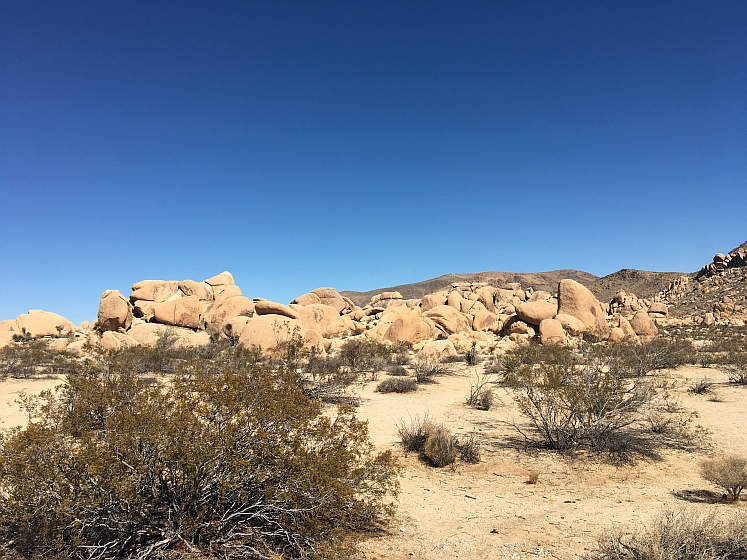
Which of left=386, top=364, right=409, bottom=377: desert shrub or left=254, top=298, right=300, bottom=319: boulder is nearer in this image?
left=386, top=364, right=409, bottom=377: desert shrub

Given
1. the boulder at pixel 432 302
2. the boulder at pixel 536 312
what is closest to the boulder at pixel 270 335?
the boulder at pixel 536 312

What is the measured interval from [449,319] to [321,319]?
9.26m

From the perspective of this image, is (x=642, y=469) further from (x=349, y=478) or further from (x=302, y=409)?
(x=302, y=409)

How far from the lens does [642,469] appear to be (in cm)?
729

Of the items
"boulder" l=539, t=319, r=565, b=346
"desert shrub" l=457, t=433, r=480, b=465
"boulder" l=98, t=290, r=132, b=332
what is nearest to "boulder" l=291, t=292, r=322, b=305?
"boulder" l=98, t=290, r=132, b=332

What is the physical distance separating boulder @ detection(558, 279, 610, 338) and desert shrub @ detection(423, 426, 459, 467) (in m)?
24.6

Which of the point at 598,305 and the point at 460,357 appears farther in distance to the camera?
the point at 598,305

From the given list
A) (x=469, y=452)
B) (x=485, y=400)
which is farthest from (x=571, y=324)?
(x=469, y=452)

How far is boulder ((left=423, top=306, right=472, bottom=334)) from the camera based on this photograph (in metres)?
32.9

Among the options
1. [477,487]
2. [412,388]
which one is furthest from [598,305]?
[477,487]

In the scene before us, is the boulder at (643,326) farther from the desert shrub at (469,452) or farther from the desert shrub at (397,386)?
the desert shrub at (469,452)

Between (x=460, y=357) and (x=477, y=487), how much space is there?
16.0 metres

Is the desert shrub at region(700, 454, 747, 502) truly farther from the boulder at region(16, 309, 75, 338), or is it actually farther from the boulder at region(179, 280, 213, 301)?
the boulder at region(16, 309, 75, 338)

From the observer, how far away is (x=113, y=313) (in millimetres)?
29547
